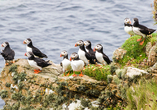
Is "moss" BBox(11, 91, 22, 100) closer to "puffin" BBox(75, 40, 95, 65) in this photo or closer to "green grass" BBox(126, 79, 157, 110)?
"puffin" BBox(75, 40, 95, 65)

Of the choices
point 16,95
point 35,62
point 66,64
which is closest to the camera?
point 66,64

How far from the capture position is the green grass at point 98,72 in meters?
10.5

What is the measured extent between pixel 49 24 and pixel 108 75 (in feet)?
64.9

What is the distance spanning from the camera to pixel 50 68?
1230 cm

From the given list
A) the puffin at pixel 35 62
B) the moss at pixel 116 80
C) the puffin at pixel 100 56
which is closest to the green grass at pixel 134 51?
the puffin at pixel 100 56

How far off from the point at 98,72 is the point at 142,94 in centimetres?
329

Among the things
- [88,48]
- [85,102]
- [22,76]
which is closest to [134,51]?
[88,48]

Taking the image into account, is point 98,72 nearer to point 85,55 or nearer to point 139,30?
point 85,55

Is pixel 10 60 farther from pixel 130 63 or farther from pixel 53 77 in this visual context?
pixel 130 63

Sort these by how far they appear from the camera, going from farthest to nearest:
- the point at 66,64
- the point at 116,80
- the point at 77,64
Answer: the point at 66,64 → the point at 77,64 → the point at 116,80

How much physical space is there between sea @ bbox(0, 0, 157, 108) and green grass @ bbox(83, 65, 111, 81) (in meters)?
12.2

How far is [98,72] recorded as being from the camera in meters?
10.6

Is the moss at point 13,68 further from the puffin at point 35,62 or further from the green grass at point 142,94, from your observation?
A: the green grass at point 142,94

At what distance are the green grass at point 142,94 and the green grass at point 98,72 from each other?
2.40 metres
